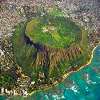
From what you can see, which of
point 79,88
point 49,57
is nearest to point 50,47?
point 49,57

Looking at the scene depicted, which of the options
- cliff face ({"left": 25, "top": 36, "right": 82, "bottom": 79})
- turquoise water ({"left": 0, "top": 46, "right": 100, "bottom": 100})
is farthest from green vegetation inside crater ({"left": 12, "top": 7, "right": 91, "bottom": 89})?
turquoise water ({"left": 0, "top": 46, "right": 100, "bottom": 100})

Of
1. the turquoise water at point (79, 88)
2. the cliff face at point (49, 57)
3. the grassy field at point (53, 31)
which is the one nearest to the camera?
the turquoise water at point (79, 88)

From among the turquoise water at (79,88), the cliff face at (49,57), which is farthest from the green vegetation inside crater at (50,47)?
the turquoise water at (79,88)

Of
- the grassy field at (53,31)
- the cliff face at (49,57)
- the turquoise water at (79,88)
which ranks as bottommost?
the turquoise water at (79,88)

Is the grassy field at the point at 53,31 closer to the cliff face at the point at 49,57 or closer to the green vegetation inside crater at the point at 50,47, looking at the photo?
the green vegetation inside crater at the point at 50,47

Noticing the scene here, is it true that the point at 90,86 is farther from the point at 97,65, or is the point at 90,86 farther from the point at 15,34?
the point at 15,34

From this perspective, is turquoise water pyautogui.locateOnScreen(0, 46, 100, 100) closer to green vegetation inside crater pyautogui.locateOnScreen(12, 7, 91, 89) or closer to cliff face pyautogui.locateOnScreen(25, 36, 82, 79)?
green vegetation inside crater pyautogui.locateOnScreen(12, 7, 91, 89)

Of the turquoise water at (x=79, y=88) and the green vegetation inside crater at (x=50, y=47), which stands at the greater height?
the green vegetation inside crater at (x=50, y=47)

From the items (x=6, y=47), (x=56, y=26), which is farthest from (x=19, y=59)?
(x=56, y=26)
